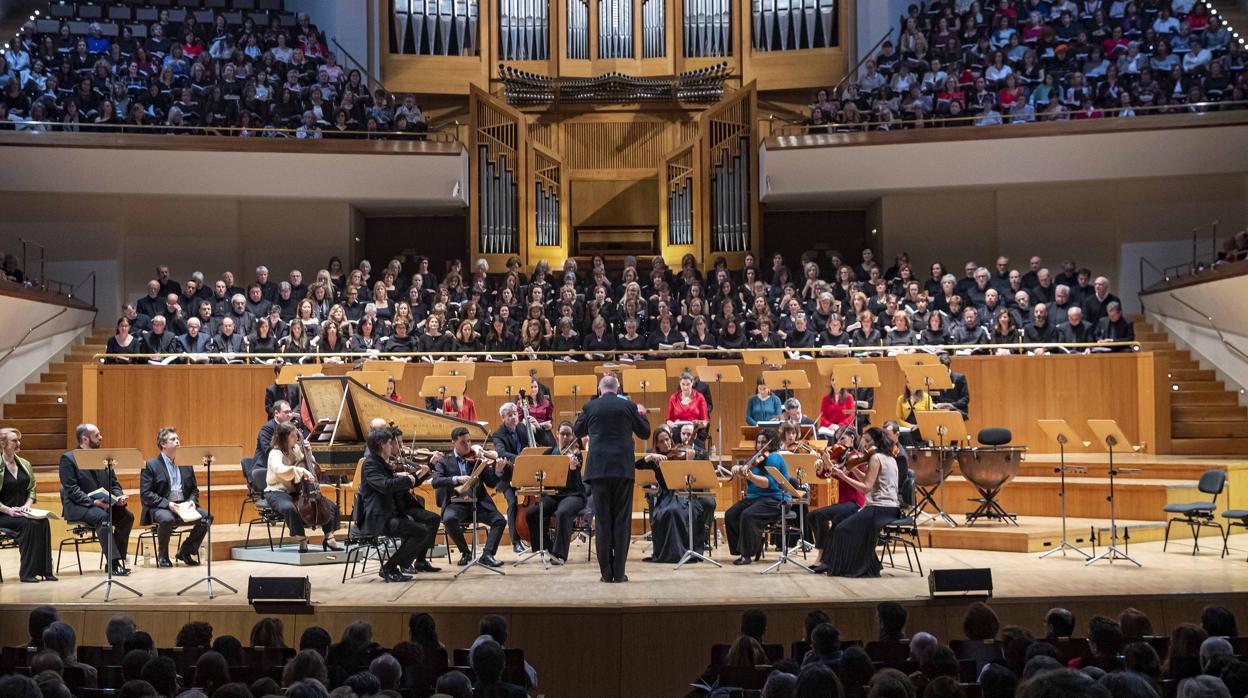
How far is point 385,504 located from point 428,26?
11.8m

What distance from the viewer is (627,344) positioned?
1391cm

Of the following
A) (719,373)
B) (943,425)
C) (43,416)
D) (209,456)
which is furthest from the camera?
(43,416)

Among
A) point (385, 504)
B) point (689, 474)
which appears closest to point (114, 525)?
point (385, 504)

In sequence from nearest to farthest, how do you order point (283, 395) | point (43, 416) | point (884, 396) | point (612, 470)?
1. point (612, 470)
2. point (283, 395)
3. point (884, 396)
4. point (43, 416)

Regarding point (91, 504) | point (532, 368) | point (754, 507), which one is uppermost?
point (532, 368)

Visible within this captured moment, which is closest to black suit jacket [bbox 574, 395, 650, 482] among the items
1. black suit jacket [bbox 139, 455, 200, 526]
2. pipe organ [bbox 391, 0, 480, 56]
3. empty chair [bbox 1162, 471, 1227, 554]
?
black suit jacket [bbox 139, 455, 200, 526]

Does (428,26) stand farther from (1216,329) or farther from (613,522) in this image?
(613,522)

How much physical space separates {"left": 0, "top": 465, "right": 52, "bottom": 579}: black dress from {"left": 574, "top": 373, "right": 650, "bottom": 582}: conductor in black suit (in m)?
3.77

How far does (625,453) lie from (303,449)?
8.46 ft

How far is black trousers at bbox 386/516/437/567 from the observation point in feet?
29.0

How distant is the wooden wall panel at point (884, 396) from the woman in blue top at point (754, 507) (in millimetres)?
3664

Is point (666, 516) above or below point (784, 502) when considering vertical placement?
below

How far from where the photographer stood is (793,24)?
19109mm

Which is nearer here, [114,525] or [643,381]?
[114,525]
